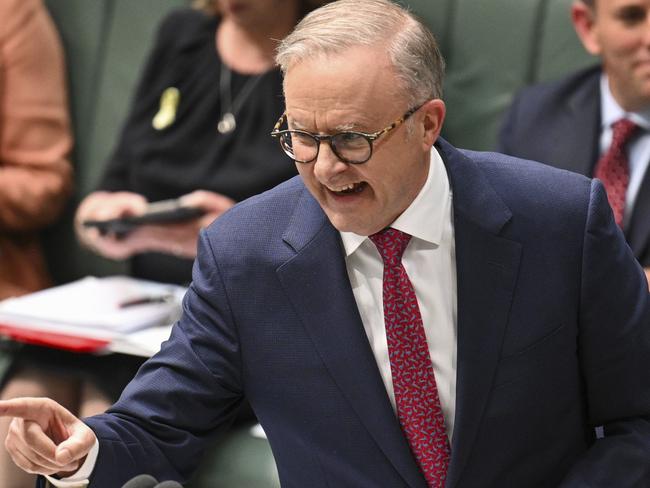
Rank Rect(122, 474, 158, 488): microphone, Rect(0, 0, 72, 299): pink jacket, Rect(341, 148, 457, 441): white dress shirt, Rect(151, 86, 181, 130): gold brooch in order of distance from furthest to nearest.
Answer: Rect(0, 0, 72, 299): pink jacket
Rect(151, 86, 181, 130): gold brooch
Rect(341, 148, 457, 441): white dress shirt
Rect(122, 474, 158, 488): microphone

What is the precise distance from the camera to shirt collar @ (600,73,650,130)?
6.95 ft

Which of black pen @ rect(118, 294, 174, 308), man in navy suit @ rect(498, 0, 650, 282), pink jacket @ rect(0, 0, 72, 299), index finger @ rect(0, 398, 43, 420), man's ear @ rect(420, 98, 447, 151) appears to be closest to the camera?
index finger @ rect(0, 398, 43, 420)

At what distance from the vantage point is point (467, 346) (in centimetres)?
138

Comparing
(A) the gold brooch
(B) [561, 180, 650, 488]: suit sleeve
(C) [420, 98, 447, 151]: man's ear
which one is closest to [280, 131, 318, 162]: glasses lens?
(C) [420, 98, 447, 151]: man's ear

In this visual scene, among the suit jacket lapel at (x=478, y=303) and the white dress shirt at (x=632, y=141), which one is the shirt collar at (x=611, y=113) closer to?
the white dress shirt at (x=632, y=141)

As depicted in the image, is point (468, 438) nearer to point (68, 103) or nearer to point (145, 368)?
point (145, 368)

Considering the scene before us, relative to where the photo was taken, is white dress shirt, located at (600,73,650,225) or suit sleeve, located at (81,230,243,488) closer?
suit sleeve, located at (81,230,243,488)

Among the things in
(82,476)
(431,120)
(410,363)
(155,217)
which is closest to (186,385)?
(82,476)

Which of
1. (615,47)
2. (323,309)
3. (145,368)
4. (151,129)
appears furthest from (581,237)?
(151,129)

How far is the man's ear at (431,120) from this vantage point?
1.31m

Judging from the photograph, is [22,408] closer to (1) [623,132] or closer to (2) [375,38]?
(2) [375,38]

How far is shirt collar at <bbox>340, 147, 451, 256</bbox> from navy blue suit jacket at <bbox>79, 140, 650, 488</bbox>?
19mm

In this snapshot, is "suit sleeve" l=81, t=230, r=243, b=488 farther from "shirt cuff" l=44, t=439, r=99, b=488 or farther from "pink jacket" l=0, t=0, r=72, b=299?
"pink jacket" l=0, t=0, r=72, b=299

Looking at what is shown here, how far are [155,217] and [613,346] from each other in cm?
111
